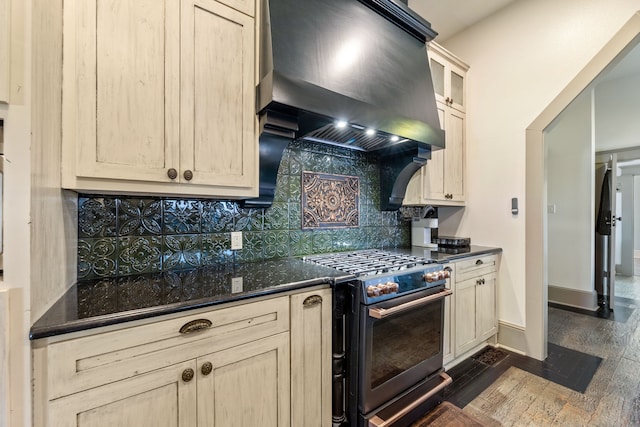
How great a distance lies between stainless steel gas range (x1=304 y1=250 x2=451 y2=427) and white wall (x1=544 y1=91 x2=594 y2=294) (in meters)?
2.96

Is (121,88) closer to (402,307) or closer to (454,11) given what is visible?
(402,307)

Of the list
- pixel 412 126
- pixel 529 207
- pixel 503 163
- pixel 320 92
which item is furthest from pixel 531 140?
pixel 320 92

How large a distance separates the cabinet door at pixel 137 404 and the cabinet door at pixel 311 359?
462 millimetres

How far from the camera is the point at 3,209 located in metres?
0.75

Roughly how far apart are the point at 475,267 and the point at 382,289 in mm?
1303

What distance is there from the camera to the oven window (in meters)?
1.50

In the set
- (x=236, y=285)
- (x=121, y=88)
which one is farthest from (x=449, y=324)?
(x=121, y=88)

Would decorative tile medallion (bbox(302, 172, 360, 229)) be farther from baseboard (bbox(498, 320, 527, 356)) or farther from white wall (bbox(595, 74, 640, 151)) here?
white wall (bbox(595, 74, 640, 151))

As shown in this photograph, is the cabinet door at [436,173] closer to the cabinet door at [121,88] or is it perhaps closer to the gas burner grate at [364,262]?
the gas burner grate at [364,262]

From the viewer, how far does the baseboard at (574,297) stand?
3410 mm

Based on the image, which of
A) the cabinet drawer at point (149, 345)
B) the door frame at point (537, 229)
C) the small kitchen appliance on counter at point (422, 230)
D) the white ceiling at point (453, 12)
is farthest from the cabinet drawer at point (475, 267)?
the white ceiling at point (453, 12)

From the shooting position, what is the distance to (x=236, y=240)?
1749mm

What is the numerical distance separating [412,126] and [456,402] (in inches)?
74.5

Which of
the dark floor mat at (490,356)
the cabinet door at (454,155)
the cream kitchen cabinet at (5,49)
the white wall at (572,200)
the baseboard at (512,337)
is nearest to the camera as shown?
the cream kitchen cabinet at (5,49)
